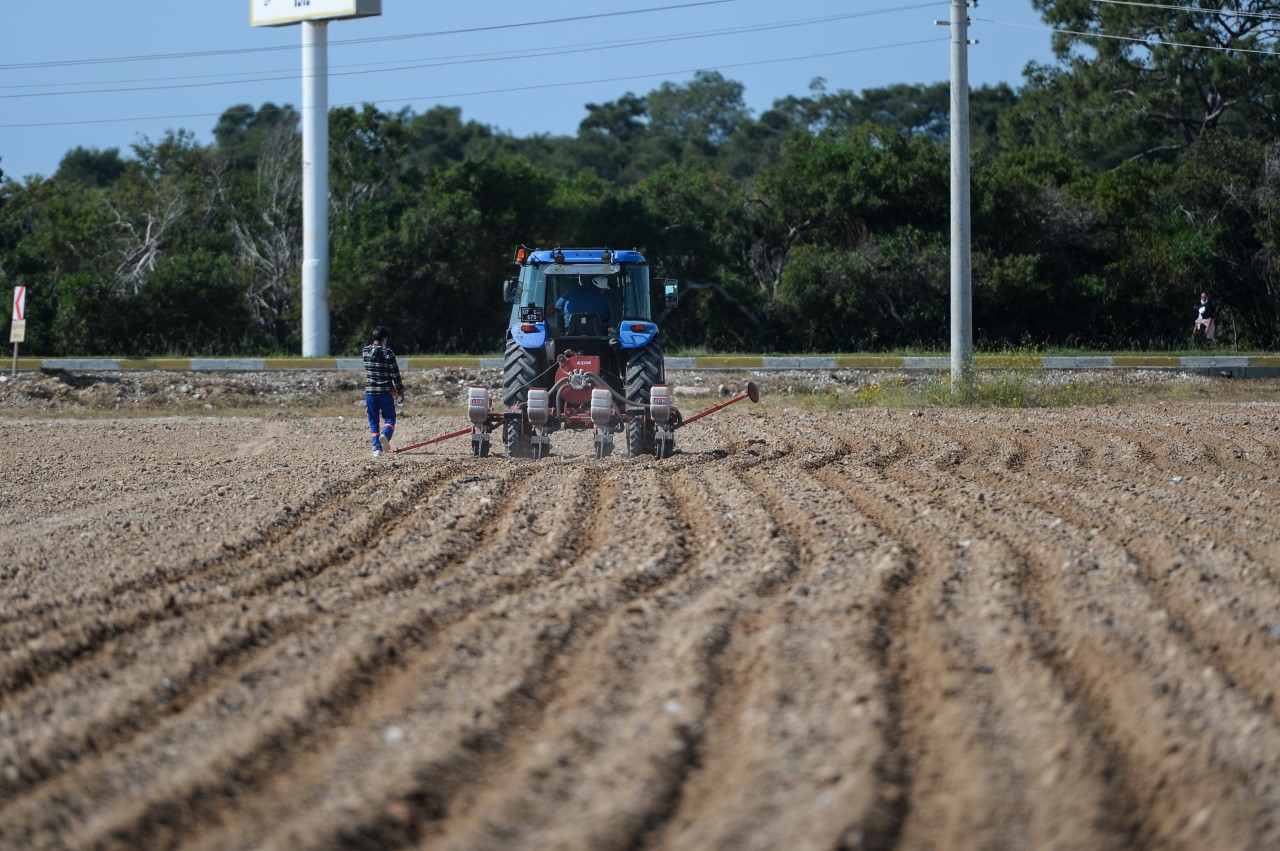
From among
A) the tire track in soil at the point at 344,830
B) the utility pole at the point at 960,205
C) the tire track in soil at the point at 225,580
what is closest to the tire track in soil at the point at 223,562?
the tire track in soil at the point at 225,580

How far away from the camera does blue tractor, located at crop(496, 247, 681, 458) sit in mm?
13750

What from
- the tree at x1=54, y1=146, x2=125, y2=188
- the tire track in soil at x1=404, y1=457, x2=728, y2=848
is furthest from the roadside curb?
the tree at x1=54, y1=146, x2=125, y2=188

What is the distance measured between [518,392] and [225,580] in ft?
20.9

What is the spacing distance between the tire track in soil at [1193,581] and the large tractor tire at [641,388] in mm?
3907

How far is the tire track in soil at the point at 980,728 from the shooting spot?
408 centimetres

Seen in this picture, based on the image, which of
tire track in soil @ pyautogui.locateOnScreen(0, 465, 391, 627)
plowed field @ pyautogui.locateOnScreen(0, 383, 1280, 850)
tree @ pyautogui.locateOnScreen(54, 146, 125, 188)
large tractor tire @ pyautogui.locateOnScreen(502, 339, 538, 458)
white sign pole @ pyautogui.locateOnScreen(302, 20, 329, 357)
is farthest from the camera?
tree @ pyautogui.locateOnScreen(54, 146, 125, 188)

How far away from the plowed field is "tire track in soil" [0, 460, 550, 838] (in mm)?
18

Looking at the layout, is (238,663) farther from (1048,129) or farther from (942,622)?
(1048,129)

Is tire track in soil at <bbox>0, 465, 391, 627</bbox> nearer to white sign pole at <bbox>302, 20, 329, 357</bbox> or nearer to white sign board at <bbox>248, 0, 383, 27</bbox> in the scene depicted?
white sign pole at <bbox>302, 20, 329, 357</bbox>

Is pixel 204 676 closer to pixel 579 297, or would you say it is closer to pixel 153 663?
pixel 153 663

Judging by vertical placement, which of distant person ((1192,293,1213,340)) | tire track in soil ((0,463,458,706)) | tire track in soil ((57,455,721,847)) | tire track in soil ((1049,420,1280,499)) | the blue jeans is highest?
distant person ((1192,293,1213,340))

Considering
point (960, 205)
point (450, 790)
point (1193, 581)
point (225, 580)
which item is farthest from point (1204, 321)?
point (450, 790)

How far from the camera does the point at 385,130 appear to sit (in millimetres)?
37531

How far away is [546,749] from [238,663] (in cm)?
183
